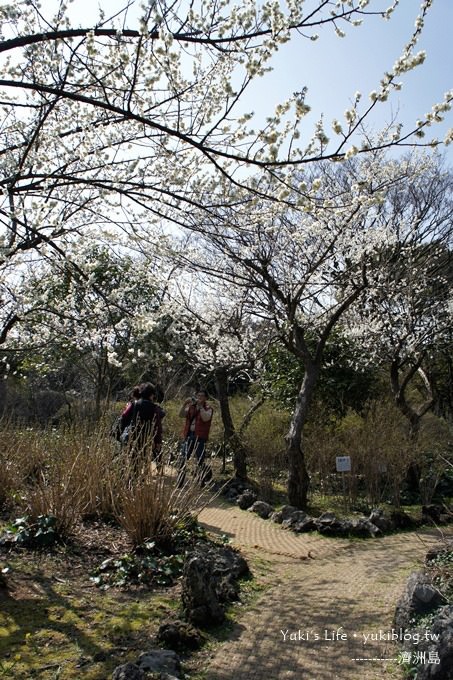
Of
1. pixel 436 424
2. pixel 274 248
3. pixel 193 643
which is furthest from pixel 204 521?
pixel 436 424

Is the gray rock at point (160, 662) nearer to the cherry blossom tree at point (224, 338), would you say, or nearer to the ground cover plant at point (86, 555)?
the ground cover plant at point (86, 555)

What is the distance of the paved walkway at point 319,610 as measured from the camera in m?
2.79

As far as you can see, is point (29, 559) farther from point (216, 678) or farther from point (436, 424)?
point (436, 424)

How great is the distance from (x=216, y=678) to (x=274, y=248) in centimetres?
664

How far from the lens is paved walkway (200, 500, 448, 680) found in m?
2.79

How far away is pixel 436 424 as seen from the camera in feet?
39.6

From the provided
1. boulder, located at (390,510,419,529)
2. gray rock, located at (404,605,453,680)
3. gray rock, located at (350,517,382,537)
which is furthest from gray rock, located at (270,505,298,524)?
gray rock, located at (404,605,453,680)

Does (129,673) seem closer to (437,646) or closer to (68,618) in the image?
(68,618)

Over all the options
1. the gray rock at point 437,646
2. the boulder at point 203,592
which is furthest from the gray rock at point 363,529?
the gray rock at point 437,646

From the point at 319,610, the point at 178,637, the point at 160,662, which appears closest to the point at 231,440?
the point at 319,610

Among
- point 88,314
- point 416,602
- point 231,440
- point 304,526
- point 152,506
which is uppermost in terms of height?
point 88,314

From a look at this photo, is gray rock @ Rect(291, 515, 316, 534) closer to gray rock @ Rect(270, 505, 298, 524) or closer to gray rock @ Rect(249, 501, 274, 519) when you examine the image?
gray rock @ Rect(270, 505, 298, 524)

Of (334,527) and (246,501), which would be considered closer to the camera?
(334,527)

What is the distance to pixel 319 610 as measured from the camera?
3.57m
